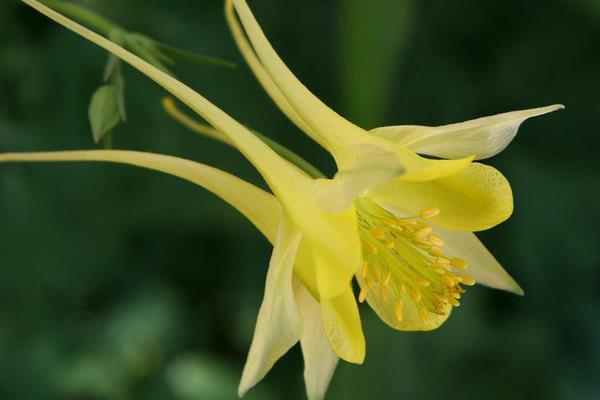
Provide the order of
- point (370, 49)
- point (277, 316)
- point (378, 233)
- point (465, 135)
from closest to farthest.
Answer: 1. point (277, 316)
2. point (465, 135)
3. point (378, 233)
4. point (370, 49)

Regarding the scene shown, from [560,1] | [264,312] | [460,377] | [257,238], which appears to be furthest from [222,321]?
[264,312]

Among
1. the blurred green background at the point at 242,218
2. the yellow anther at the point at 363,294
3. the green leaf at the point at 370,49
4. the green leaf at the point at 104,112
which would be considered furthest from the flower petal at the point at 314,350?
the green leaf at the point at 370,49

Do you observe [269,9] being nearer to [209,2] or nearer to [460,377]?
[209,2]

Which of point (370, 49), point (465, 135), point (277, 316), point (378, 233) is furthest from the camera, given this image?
point (370, 49)

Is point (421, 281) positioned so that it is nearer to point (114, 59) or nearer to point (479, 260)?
point (479, 260)

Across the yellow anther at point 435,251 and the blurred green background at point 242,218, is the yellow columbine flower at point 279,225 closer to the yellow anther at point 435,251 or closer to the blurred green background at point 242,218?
the yellow anther at point 435,251

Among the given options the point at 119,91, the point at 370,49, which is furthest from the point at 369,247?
the point at 370,49
